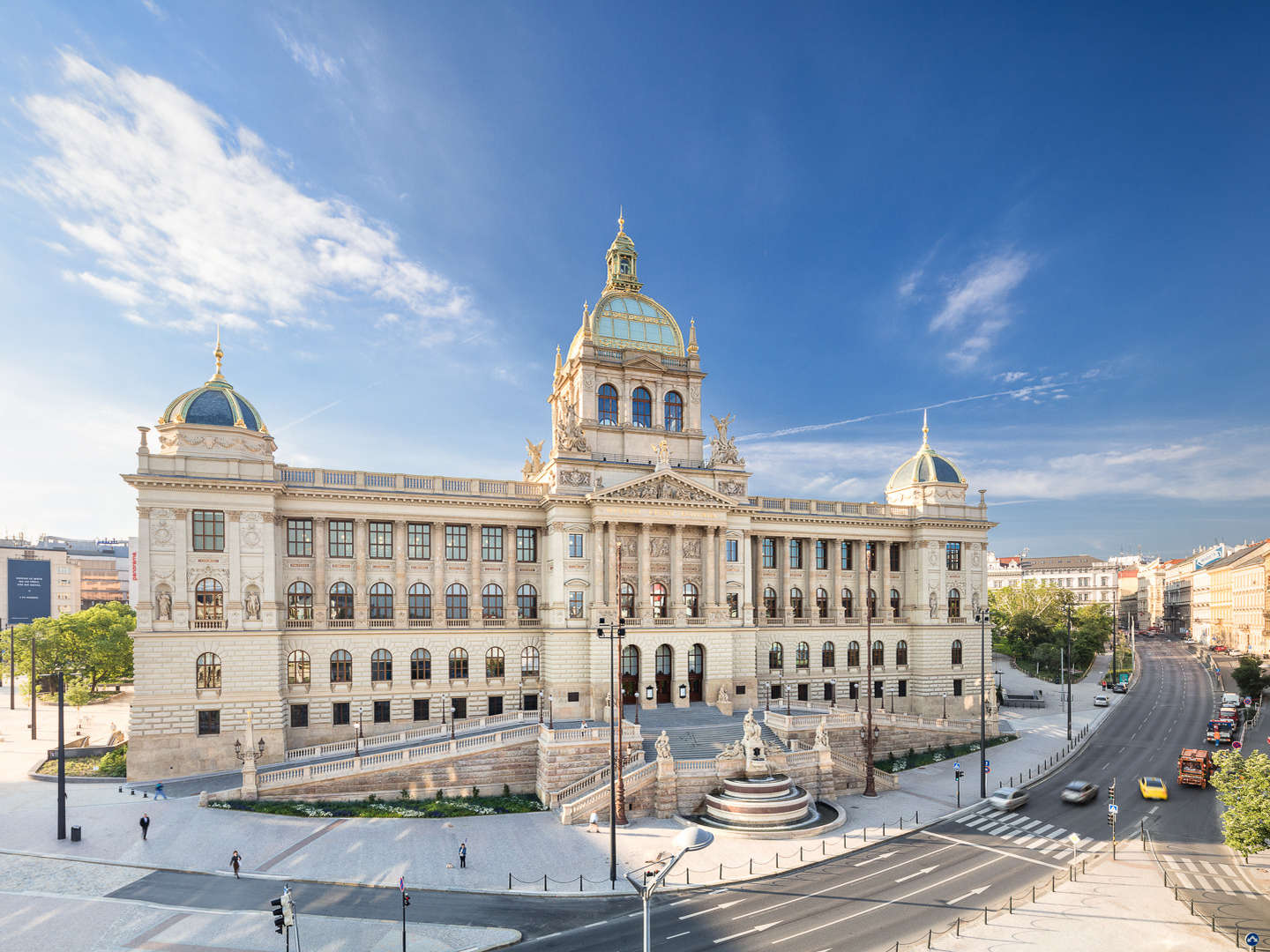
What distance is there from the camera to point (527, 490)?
57156 mm

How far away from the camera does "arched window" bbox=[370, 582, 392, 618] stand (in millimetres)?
52919

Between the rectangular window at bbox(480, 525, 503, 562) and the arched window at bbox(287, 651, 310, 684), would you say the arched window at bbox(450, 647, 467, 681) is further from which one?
the arched window at bbox(287, 651, 310, 684)

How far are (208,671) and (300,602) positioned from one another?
6.94 metres

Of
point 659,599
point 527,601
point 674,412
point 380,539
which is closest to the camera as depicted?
point 380,539

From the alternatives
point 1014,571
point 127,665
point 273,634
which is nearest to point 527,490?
point 273,634

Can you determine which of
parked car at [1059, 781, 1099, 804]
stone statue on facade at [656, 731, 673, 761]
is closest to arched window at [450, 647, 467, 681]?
stone statue on facade at [656, 731, 673, 761]

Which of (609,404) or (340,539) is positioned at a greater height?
(609,404)

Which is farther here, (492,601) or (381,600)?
(492,601)

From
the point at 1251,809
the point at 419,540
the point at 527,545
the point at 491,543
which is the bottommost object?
the point at 1251,809

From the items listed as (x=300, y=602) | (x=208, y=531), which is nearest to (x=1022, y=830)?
(x=300, y=602)

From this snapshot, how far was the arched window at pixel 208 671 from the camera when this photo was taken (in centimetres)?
4603

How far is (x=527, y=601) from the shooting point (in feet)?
187

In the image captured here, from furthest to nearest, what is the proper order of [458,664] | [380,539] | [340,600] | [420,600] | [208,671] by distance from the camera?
[420,600] → [458,664] → [380,539] → [340,600] → [208,671]

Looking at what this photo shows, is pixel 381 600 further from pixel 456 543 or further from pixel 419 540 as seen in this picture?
pixel 456 543
